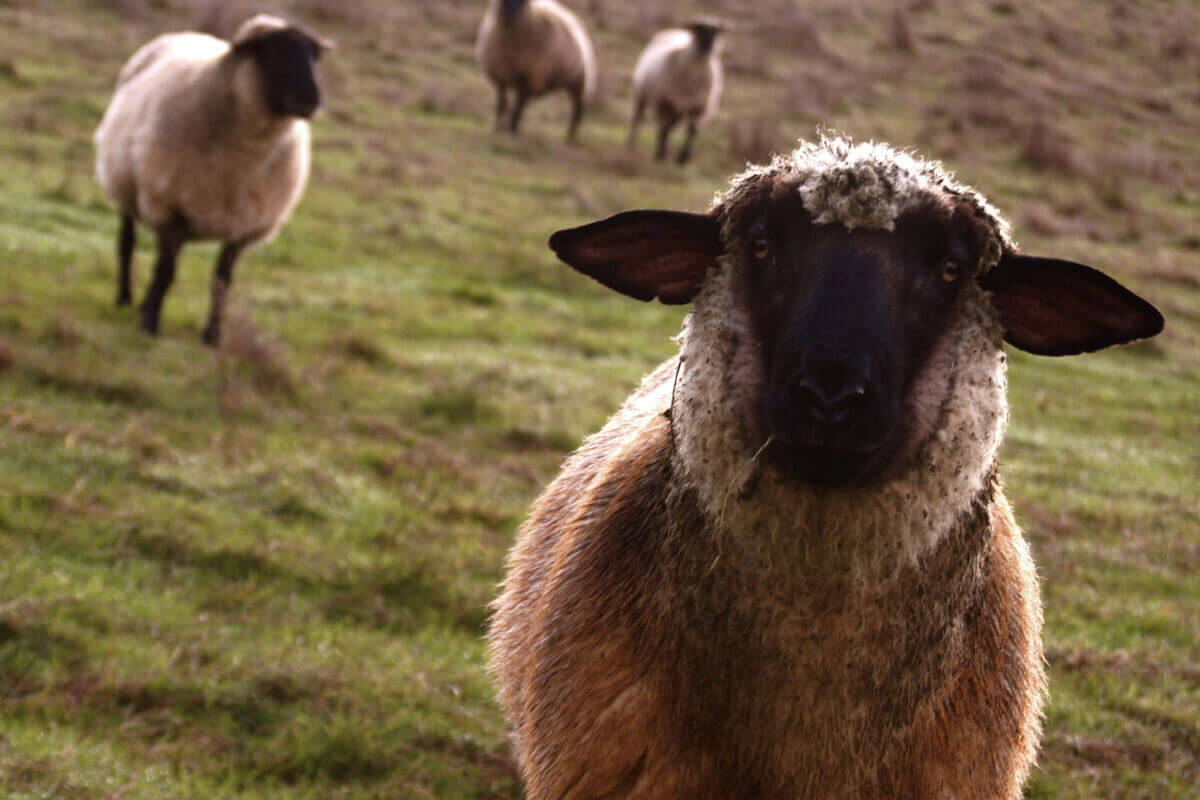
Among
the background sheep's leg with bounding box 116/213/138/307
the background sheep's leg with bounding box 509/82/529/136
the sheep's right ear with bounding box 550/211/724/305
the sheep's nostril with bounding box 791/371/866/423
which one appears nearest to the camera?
the sheep's nostril with bounding box 791/371/866/423

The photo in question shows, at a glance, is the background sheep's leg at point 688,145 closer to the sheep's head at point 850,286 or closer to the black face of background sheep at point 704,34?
the black face of background sheep at point 704,34

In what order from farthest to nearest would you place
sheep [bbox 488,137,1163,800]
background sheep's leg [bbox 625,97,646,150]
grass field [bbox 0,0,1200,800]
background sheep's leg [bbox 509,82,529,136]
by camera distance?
background sheep's leg [bbox 625,97,646,150]
background sheep's leg [bbox 509,82,529,136]
grass field [bbox 0,0,1200,800]
sheep [bbox 488,137,1163,800]

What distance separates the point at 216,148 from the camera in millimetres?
7742

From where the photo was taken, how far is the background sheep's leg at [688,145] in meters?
A: 16.2

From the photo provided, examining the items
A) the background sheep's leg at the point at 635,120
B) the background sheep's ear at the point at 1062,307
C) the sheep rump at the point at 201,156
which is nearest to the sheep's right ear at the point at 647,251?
the background sheep's ear at the point at 1062,307

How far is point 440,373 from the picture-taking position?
787 centimetres

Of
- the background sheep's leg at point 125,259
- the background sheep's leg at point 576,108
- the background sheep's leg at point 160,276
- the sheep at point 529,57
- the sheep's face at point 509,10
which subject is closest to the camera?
the background sheep's leg at point 160,276

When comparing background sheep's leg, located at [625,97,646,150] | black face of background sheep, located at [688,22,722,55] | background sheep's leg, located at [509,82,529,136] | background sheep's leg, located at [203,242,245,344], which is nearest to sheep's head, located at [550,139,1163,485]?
background sheep's leg, located at [203,242,245,344]

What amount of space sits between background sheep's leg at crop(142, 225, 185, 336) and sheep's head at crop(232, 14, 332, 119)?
1.04m

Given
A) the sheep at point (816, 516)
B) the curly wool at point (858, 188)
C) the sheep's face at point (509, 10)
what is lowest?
the sheep's face at point (509, 10)

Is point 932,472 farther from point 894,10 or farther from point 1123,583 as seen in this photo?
point 894,10

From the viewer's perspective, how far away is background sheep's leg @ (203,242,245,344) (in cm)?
798

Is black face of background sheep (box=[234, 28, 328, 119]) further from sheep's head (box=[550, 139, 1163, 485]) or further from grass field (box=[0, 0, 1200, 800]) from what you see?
sheep's head (box=[550, 139, 1163, 485])

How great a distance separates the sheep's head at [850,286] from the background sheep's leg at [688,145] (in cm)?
1372
